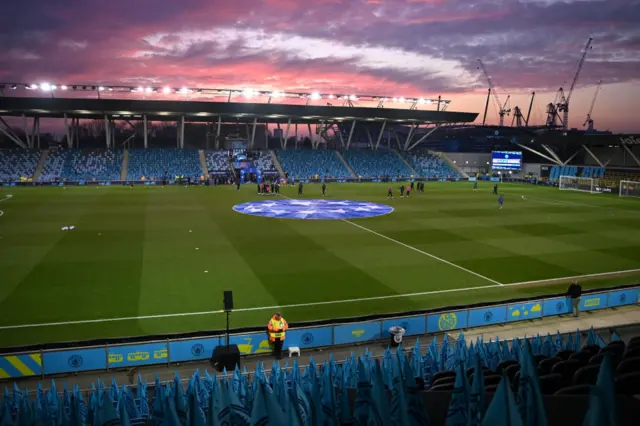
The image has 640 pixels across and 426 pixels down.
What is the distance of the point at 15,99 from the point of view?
234 feet

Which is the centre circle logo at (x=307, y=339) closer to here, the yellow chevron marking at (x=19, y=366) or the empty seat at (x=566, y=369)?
the yellow chevron marking at (x=19, y=366)

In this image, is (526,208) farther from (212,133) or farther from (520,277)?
(212,133)

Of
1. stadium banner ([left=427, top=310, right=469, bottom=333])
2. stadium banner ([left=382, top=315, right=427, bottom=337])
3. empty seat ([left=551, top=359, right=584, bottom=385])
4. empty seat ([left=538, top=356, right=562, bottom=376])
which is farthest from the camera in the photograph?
stadium banner ([left=427, top=310, right=469, bottom=333])

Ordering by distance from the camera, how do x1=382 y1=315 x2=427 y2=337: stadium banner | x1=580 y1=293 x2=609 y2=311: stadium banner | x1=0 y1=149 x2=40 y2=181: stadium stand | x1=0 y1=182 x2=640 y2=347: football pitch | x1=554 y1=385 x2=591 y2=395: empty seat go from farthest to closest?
x1=0 y1=149 x2=40 y2=181: stadium stand
x1=580 y1=293 x2=609 y2=311: stadium banner
x1=0 y1=182 x2=640 y2=347: football pitch
x1=382 y1=315 x2=427 y2=337: stadium banner
x1=554 y1=385 x2=591 y2=395: empty seat

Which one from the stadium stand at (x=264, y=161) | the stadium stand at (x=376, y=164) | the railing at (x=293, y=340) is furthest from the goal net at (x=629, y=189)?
the railing at (x=293, y=340)

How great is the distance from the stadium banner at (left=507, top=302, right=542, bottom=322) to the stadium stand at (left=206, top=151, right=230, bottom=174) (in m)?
67.6

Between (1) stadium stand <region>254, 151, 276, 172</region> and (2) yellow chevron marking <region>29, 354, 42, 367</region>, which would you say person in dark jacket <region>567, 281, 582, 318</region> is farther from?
(1) stadium stand <region>254, 151, 276, 172</region>

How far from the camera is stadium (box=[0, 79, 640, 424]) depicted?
809 centimetres

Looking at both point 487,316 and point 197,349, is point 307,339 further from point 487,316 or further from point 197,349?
point 487,316

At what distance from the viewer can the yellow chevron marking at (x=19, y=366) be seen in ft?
43.5

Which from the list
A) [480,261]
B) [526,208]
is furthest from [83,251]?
[526,208]

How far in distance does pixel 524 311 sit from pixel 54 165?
73884 millimetres

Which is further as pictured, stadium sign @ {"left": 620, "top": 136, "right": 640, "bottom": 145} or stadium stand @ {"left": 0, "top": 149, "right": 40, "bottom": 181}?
stadium sign @ {"left": 620, "top": 136, "right": 640, "bottom": 145}

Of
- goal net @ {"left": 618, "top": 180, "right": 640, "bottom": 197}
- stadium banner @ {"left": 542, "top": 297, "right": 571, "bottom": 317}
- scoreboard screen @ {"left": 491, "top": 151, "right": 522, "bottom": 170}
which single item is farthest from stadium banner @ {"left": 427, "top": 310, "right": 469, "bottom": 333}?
A: scoreboard screen @ {"left": 491, "top": 151, "right": 522, "bottom": 170}
